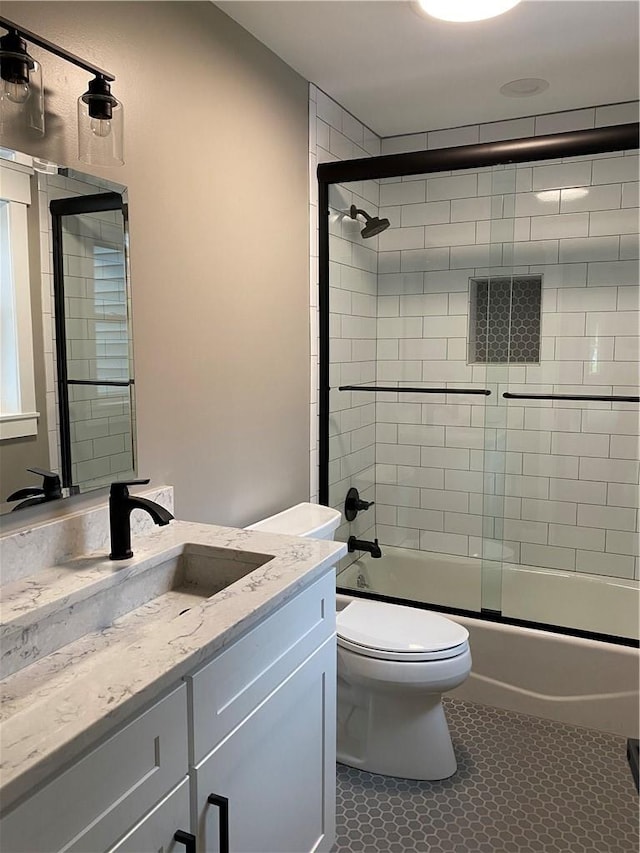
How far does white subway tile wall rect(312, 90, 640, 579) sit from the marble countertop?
147 centimetres

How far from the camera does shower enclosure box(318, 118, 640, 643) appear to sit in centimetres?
307

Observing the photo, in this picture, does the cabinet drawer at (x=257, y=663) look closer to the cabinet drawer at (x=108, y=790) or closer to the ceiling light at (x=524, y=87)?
the cabinet drawer at (x=108, y=790)

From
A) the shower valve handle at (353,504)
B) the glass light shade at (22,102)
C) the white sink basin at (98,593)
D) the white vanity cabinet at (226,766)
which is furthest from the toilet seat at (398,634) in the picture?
the glass light shade at (22,102)

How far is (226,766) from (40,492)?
2.42ft

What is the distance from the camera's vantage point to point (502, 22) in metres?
2.23

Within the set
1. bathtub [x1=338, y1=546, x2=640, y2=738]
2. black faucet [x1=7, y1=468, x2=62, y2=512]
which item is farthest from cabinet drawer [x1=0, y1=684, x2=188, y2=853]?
bathtub [x1=338, y1=546, x2=640, y2=738]

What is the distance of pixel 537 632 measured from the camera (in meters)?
2.60

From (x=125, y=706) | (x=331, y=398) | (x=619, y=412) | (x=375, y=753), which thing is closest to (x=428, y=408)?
(x=331, y=398)

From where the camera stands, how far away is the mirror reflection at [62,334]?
55.5 inches

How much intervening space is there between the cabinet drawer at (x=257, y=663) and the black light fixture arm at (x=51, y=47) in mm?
1314

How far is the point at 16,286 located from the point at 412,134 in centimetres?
269

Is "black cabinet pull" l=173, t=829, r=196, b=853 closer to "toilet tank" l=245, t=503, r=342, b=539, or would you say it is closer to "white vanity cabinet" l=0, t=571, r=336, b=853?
"white vanity cabinet" l=0, t=571, r=336, b=853

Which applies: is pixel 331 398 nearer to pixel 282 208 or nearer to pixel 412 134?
pixel 282 208

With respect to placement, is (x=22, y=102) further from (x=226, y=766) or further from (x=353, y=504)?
(x=353, y=504)
